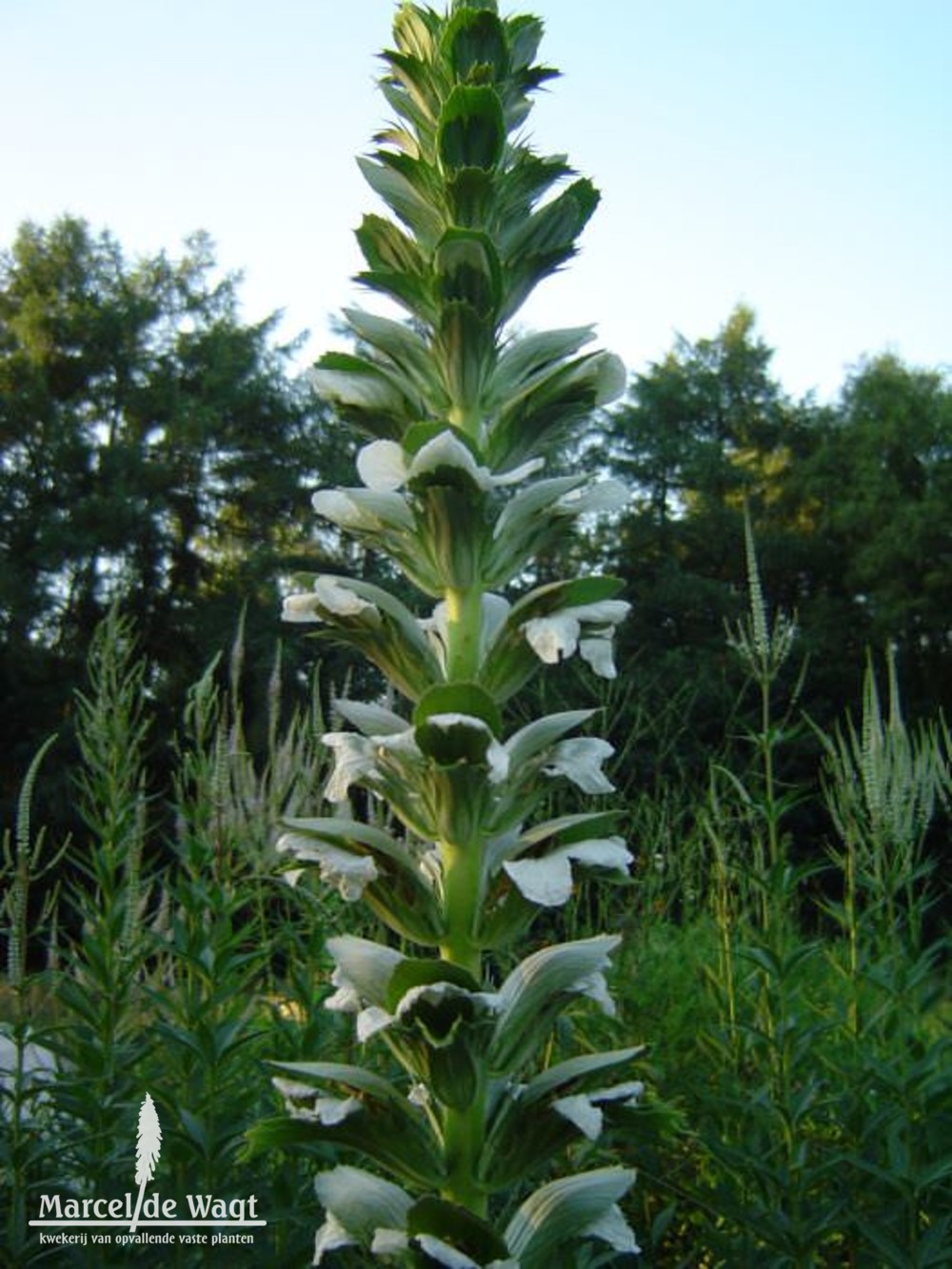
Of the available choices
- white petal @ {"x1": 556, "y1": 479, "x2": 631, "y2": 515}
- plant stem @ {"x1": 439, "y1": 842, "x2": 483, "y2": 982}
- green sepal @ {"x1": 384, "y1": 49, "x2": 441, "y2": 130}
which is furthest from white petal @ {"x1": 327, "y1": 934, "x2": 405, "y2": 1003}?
green sepal @ {"x1": 384, "y1": 49, "x2": 441, "y2": 130}

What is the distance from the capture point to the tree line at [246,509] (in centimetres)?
2984

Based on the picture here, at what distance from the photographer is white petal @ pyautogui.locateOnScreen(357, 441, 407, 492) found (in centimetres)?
271

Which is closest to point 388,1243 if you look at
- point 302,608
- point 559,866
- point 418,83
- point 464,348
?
point 559,866

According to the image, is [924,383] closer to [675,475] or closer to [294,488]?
[675,475]

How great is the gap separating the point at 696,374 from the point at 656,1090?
38590 mm

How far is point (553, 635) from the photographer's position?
242 cm

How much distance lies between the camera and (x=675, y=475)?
3894 centimetres

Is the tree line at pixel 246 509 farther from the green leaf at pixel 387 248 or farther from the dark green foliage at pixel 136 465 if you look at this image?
the green leaf at pixel 387 248

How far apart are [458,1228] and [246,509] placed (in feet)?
107

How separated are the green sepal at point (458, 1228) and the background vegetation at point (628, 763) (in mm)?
441

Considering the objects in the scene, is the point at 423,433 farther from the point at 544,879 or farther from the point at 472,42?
the point at 472,42

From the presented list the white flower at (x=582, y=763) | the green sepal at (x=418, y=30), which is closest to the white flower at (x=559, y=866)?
the white flower at (x=582, y=763)

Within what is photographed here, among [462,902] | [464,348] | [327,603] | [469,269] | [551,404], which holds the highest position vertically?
[469,269]

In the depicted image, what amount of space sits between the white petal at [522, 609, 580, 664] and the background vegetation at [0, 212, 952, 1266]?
3.04 ft
